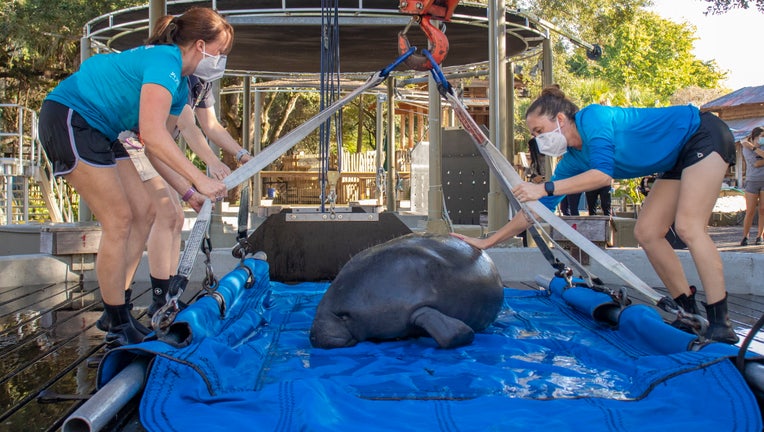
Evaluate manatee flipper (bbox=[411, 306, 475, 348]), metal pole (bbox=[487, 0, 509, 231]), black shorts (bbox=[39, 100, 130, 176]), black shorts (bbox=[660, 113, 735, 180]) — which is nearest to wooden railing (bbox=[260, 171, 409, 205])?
metal pole (bbox=[487, 0, 509, 231])

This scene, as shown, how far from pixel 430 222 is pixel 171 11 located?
4.55m

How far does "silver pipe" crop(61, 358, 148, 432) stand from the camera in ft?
6.61

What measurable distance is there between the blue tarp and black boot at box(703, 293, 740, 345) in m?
0.43

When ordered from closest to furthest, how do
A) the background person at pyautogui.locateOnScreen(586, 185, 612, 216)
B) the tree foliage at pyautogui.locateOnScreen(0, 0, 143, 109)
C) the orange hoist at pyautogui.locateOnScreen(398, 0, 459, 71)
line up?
1. the orange hoist at pyautogui.locateOnScreen(398, 0, 459, 71)
2. the background person at pyautogui.locateOnScreen(586, 185, 612, 216)
3. the tree foliage at pyautogui.locateOnScreen(0, 0, 143, 109)

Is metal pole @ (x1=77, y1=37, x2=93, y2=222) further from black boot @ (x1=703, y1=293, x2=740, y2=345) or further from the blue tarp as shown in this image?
black boot @ (x1=703, y1=293, x2=740, y2=345)

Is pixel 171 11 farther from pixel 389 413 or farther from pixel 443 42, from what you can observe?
pixel 389 413

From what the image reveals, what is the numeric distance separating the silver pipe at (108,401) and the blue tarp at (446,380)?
0.07 metres

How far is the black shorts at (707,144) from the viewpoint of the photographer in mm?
3613

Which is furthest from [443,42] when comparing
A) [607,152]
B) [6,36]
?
[6,36]

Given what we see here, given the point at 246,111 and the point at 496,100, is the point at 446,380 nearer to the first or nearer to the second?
the point at 496,100

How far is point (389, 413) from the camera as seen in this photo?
86.4 inches

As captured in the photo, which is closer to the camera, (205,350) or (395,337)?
(205,350)

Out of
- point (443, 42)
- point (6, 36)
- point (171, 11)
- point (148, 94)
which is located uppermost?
point (6, 36)

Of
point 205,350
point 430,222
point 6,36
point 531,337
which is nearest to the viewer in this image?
point 205,350
